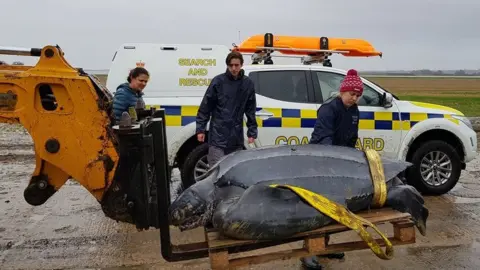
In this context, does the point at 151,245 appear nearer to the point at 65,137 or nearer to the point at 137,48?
the point at 65,137

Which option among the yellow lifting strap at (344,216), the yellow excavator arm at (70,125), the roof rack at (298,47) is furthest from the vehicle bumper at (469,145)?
the yellow excavator arm at (70,125)

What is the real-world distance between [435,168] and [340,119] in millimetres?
3025

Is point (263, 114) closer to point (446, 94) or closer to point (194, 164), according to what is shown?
point (194, 164)

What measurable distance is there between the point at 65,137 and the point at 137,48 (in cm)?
362

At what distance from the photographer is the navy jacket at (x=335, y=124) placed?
3627 mm

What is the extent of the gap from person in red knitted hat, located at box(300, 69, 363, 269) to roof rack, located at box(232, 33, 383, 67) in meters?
3.37

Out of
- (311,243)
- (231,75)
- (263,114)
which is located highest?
(231,75)

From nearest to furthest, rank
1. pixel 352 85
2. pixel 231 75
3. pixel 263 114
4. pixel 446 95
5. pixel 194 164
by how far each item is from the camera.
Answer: pixel 352 85 → pixel 231 75 → pixel 194 164 → pixel 263 114 → pixel 446 95

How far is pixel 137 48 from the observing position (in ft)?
20.5

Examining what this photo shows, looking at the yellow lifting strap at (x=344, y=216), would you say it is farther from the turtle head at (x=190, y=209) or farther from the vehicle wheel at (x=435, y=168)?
the vehicle wheel at (x=435, y=168)

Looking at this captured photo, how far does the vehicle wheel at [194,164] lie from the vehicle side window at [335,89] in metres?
1.69

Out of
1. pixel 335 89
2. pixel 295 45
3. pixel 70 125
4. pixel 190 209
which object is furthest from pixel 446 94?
pixel 70 125

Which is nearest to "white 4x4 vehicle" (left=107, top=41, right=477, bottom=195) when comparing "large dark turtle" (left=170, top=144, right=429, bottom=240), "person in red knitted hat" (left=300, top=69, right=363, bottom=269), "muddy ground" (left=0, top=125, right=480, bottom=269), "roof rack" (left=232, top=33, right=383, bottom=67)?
"muddy ground" (left=0, top=125, right=480, bottom=269)

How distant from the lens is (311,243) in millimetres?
2725
